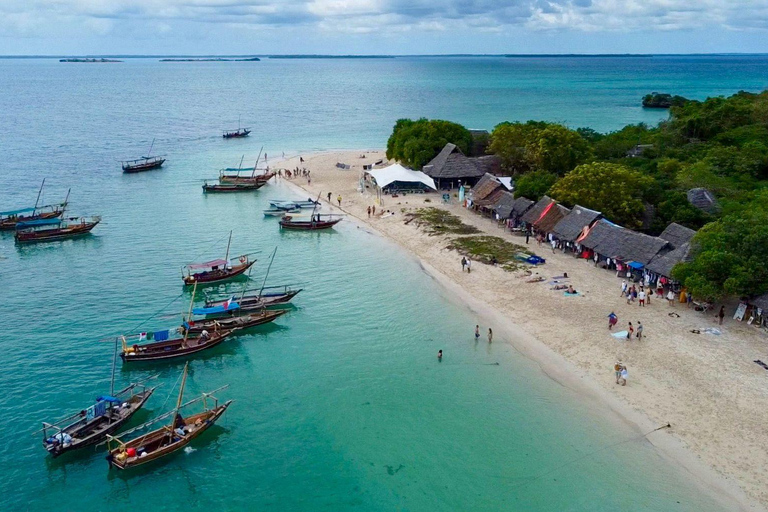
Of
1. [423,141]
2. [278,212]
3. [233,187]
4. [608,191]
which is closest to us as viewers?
[608,191]

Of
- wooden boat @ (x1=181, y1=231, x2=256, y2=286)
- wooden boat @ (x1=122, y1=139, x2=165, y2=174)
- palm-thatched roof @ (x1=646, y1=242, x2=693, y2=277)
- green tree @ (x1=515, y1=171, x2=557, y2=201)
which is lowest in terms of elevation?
wooden boat @ (x1=181, y1=231, x2=256, y2=286)

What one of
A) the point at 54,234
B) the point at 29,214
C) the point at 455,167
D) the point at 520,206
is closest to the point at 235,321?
the point at 54,234

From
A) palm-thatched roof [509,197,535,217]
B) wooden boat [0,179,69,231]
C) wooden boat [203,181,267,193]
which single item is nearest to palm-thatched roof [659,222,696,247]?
palm-thatched roof [509,197,535,217]

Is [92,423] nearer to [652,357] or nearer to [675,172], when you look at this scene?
[652,357]

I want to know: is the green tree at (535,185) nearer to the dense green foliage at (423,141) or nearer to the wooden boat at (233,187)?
the dense green foliage at (423,141)

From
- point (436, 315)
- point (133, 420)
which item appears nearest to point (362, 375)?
point (436, 315)

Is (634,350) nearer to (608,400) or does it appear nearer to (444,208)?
(608,400)

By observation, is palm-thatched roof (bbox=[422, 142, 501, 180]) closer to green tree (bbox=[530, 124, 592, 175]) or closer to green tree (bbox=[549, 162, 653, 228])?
green tree (bbox=[530, 124, 592, 175])
